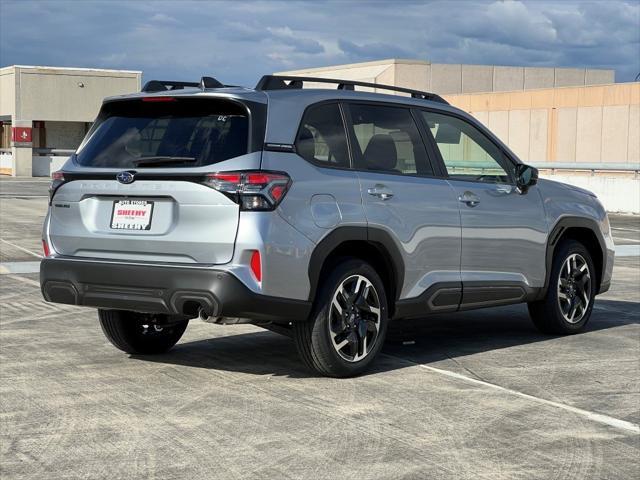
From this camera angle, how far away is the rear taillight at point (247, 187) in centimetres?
670

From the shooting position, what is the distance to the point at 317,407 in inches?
259

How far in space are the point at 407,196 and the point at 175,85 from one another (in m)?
1.75

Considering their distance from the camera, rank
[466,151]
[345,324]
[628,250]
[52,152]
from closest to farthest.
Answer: [345,324], [466,151], [628,250], [52,152]

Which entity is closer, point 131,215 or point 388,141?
point 131,215

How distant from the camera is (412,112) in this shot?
8219 mm

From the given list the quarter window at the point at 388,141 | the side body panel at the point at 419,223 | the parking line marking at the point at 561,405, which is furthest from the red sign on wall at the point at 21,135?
the parking line marking at the point at 561,405

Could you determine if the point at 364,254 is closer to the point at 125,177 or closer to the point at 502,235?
the point at 502,235

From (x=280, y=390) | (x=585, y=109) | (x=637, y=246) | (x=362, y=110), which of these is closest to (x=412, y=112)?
(x=362, y=110)

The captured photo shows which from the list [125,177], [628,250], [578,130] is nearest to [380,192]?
[125,177]

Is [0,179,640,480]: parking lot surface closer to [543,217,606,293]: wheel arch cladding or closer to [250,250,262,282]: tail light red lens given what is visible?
[543,217,606,293]: wheel arch cladding

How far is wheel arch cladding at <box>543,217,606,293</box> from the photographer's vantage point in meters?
9.09

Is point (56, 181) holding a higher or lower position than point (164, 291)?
higher

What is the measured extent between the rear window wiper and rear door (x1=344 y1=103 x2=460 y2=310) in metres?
1.22

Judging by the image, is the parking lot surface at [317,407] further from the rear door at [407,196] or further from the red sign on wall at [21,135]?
the red sign on wall at [21,135]
